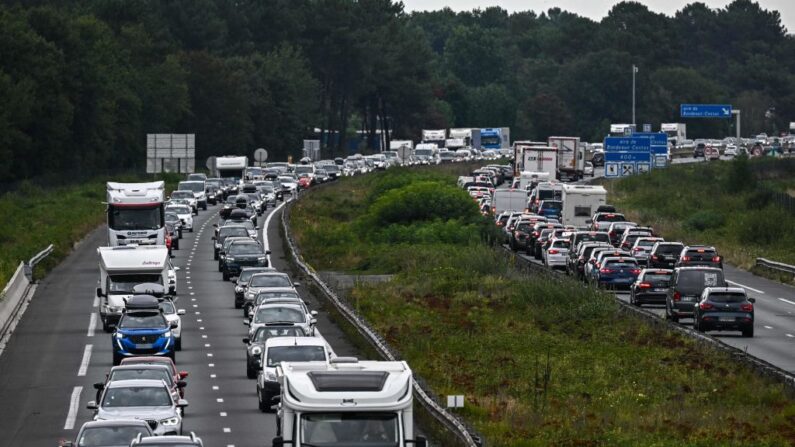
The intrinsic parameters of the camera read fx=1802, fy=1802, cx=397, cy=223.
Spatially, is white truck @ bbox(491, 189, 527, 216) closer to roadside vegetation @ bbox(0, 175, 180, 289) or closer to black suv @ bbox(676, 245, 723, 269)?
roadside vegetation @ bbox(0, 175, 180, 289)

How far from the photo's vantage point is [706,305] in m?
48.8

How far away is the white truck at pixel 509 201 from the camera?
9760 centimetres

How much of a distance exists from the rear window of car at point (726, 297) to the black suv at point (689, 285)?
2.36 m

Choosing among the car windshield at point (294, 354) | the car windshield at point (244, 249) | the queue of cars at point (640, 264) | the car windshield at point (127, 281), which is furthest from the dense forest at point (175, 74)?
the car windshield at point (294, 354)

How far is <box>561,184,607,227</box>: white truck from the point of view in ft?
284

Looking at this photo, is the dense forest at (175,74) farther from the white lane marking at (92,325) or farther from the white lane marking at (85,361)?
the white lane marking at (85,361)

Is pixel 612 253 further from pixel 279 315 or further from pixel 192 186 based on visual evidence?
Result: pixel 192 186

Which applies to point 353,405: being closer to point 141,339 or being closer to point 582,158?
point 141,339

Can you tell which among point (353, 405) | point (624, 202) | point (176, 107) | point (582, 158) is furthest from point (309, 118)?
point (353, 405)

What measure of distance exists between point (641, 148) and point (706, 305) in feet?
187

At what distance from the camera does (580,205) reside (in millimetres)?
87000

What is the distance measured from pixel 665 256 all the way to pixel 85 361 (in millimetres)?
26910

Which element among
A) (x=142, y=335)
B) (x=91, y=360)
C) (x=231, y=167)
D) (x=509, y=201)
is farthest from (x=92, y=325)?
(x=231, y=167)

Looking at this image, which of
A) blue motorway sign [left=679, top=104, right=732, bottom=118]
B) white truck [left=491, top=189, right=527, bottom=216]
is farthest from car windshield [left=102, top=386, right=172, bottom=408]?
blue motorway sign [left=679, top=104, right=732, bottom=118]
